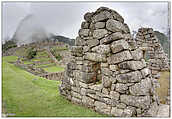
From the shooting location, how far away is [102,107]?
4.14m

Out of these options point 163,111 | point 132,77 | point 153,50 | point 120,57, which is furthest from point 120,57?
point 153,50

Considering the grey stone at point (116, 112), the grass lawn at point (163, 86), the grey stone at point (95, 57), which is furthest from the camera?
the grass lawn at point (163, 86)

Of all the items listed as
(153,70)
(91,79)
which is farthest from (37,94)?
(153,70)

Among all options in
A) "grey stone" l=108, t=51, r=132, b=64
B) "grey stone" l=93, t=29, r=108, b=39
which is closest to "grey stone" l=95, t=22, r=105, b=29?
"grey stone" l=93, t=29, r=108, b=39

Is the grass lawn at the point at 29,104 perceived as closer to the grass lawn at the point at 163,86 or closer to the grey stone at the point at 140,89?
the grey stone at the point at 140,89

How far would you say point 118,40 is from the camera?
3.92m

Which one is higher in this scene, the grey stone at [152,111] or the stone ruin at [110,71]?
the stone ruin at [110,71]

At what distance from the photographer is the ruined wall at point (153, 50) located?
7102 mm

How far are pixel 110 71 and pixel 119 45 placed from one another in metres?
0.79

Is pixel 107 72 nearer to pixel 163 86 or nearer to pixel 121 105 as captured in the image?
pixel 121 105

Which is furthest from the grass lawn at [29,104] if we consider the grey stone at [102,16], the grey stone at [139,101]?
the grey stone at [102,16]

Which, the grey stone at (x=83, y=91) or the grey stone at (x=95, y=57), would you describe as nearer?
the grey stone at (x=95, y=57)

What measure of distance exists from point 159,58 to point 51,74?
1184 centimetres

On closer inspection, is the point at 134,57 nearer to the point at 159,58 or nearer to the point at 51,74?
the point at 159,58
